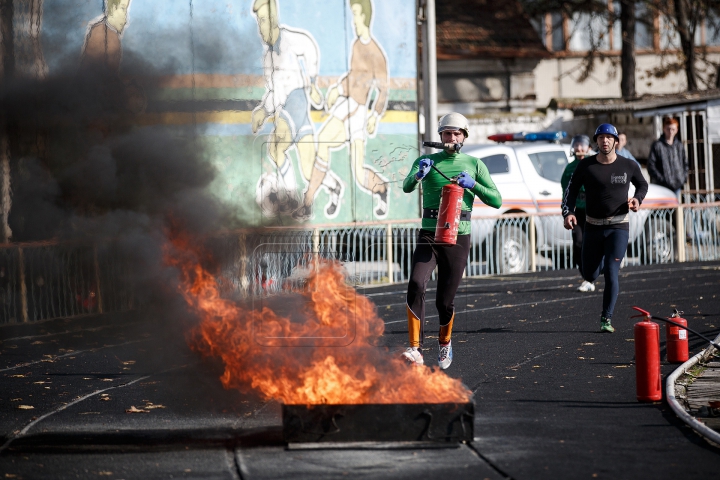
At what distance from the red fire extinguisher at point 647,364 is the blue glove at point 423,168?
6.52 ft

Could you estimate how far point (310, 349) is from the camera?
762cm

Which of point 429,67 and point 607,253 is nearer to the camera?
point 607,253

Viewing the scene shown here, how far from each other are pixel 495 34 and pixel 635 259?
13.1 meters

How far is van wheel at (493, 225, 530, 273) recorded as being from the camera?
16.8m

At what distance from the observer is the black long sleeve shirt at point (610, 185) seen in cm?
1054

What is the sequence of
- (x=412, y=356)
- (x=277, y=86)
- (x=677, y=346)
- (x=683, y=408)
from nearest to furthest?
(x=683, y=408)
(x=412, y=356)
(x=677, y=346)
(x=277, y=86)

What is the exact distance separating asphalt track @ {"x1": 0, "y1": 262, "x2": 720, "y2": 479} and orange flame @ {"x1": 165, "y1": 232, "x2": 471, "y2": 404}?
0.27 metres

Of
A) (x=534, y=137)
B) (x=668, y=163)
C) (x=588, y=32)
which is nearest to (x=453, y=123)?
(x=534, y=137)

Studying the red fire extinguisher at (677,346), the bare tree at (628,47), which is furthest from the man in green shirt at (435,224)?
the bare tree at (628,47)

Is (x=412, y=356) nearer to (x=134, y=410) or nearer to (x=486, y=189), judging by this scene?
(x=486, y=189)

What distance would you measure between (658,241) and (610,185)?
27.2ft

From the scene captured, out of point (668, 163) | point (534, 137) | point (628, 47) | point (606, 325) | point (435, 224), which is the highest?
point (628, 47)

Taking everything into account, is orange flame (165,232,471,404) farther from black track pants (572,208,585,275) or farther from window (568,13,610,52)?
window (568,13,610,52)

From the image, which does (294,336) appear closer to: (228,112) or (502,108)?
(228,112)
